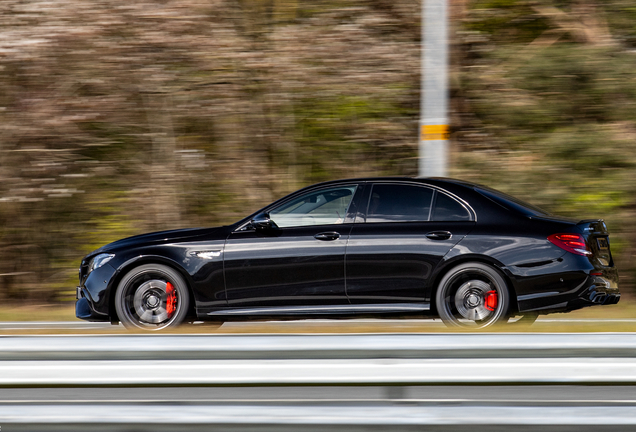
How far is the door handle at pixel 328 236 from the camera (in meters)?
7.16

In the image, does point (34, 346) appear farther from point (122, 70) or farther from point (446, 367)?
point (122, 70)

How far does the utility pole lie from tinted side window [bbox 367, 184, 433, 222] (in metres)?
2.04

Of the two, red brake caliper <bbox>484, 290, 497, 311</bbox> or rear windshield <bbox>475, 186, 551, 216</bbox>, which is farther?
rear windshield <bbox>475, 186, 551, 216</bbox>

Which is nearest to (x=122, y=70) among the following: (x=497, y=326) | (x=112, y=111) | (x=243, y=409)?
(x=112, y=111)

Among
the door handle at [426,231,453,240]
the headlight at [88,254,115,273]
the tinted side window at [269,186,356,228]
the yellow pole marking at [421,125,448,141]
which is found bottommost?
the headlight at [88,254,115,273]

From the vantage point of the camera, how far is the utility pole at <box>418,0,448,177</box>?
9.30 metres

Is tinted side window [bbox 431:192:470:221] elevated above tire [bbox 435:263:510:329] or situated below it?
above

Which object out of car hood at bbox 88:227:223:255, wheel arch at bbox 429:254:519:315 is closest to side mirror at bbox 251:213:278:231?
car hood at bbox 88:227:223:255

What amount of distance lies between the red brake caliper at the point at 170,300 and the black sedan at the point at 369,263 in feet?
0.04

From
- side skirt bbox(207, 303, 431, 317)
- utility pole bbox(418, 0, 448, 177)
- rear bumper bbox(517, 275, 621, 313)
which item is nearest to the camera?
rear bumper bbox(517, 275, 621, 313)

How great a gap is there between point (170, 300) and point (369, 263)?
1.80 meters

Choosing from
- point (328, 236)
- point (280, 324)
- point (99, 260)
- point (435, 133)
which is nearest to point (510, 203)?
point (328, 236)

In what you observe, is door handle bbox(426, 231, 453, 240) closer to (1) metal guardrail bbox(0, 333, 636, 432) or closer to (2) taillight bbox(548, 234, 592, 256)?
(2) taillight bbox(548, 234, 592, 256)

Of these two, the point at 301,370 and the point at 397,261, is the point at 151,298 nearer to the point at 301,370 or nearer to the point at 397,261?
the point at 397,261
